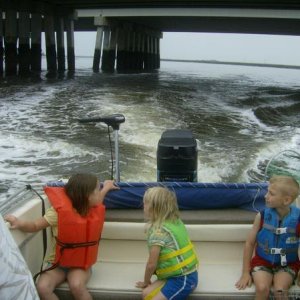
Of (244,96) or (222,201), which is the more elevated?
Result: (222,201)

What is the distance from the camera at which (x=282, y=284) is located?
2.52 meters

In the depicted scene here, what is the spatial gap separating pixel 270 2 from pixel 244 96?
8.78 meters

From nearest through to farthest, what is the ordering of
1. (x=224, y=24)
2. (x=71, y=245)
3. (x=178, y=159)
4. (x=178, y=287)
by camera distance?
(x=178, y=287), (x=71, y=245), (x=178, y=159), (x=224, y=24)

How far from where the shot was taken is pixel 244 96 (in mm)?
20922

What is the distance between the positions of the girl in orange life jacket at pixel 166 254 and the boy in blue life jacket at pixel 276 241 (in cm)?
34

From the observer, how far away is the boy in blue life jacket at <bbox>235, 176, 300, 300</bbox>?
2578 mm

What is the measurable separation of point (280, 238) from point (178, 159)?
156cm

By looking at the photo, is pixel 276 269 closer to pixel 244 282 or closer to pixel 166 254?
pixel 244 282

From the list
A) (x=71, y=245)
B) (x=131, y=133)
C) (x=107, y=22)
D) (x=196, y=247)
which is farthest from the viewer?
(x=107, y=22)

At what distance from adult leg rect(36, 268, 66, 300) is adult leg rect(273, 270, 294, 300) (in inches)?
45.1

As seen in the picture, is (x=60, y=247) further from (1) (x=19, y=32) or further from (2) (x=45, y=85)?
(1) (x=19, y=32)

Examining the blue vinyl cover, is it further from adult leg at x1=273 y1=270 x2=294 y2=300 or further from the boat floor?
adult leg at x1=273 y1=270 x2=294 y2=300

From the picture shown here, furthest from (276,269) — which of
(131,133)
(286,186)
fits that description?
(131,133)

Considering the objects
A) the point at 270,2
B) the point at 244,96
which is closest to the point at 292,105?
the point at 244,96
